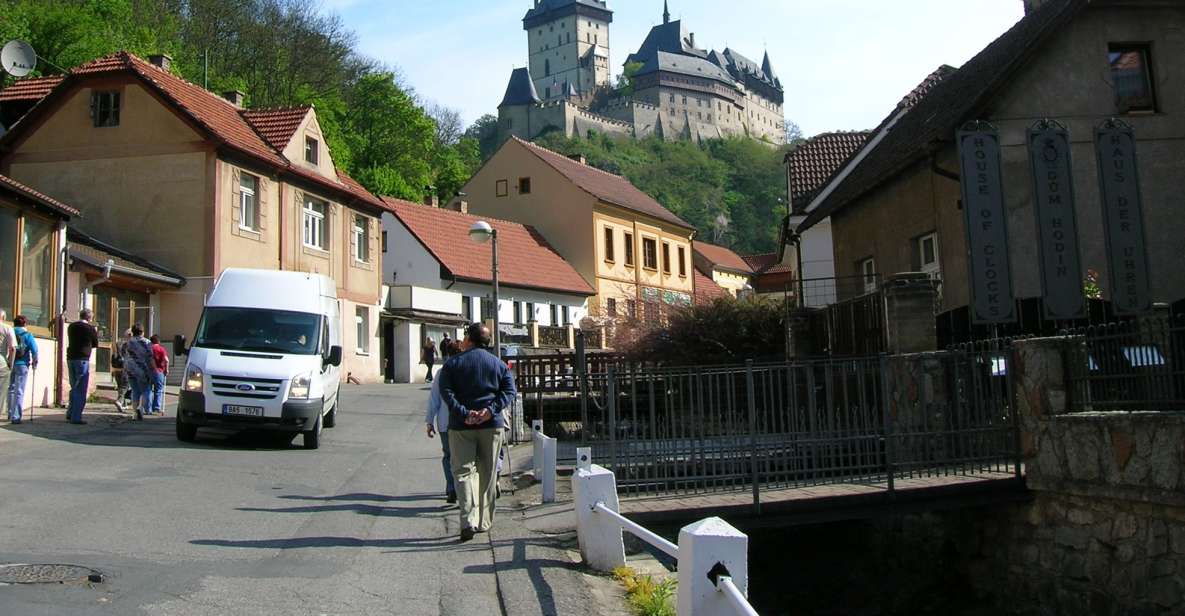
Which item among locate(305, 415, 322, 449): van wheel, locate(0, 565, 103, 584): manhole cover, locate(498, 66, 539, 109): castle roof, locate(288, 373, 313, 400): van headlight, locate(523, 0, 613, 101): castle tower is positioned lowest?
locate(0, 565, 103, 584): manhole cover

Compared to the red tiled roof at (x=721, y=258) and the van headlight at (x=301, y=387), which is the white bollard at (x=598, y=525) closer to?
the van headlight at (x=301, y=387)

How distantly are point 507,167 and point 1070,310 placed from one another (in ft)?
151

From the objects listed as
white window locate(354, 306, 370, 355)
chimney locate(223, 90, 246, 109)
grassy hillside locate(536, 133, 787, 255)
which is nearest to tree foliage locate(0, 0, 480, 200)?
chimney locate(223, 90, 246, 109)

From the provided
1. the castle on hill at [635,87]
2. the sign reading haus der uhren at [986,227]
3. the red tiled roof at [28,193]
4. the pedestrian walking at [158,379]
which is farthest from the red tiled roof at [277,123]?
the castle on hill at [635,87]

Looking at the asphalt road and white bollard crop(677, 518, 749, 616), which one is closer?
white bollard crop(677, 518, 749, 616)

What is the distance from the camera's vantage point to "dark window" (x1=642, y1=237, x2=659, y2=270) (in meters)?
60.7

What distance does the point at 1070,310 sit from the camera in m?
14.7

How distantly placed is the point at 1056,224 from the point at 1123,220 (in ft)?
2.87

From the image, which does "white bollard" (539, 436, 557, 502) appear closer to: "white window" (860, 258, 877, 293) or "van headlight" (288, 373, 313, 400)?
"van headlight" (288, 373, 313, 400)

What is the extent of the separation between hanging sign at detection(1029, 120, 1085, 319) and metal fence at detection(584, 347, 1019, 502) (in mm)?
4088

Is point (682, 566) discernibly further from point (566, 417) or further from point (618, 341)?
point (618, 341)

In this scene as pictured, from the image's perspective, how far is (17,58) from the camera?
23.0 meters

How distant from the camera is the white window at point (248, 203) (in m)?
30.9

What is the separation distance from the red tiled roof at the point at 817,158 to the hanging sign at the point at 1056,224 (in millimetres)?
17182
